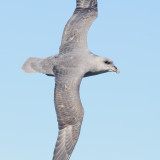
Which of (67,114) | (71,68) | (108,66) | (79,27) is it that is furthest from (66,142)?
(79,27)

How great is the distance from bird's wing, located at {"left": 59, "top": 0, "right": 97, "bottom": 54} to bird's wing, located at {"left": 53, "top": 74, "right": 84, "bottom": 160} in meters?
1.70

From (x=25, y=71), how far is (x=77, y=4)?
11.3ft

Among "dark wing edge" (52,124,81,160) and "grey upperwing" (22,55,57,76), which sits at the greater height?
"grey upperwing" (22,55,57,76)

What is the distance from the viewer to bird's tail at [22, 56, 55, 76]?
19.2 metres

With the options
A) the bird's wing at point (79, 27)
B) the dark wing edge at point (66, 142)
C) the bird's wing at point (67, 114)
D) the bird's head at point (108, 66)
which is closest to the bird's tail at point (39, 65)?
the bird's wing at point (79, 27)

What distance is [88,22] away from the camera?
818 inches

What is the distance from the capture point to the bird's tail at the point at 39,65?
19172 millimetres

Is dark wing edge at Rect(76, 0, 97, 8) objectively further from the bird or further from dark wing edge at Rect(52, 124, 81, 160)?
dark wing edge at Rect(52, 124, 81, 160)

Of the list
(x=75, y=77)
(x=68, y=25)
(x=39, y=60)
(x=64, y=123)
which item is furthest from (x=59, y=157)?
(x=68, y=25)

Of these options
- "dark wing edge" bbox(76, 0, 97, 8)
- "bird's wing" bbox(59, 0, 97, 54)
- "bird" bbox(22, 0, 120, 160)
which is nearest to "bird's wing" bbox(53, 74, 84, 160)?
"bird" bbox(22, 0, 120, 160)

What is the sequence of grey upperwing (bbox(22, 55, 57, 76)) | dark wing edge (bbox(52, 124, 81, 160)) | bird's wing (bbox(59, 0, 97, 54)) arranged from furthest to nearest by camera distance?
bird's wing (bbox(59, 0, 97, 54)), grey upperwing (bbox(22, 55, 57, 76)), dark wing edge (bbox(52, 124, 81, 160))

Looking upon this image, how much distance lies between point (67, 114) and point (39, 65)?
2.71 meters

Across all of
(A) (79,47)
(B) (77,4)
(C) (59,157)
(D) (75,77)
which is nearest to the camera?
(C) (59,157)

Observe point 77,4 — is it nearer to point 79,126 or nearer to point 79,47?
point 79,47
